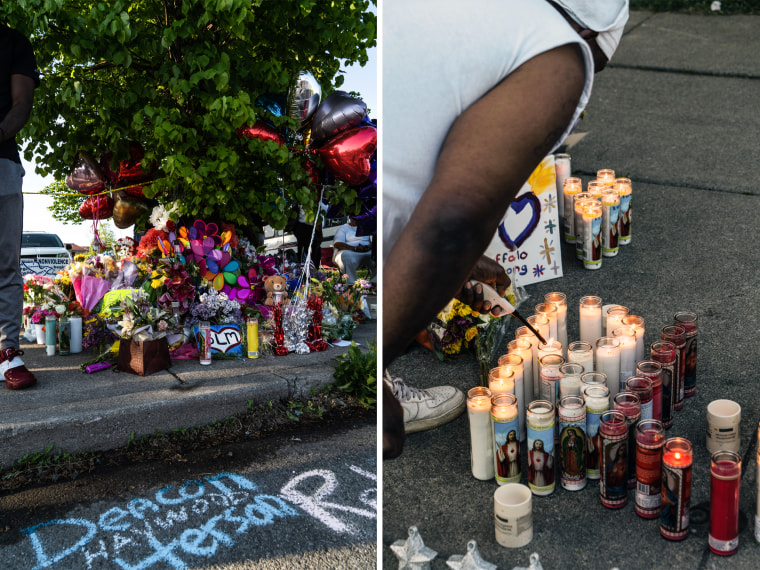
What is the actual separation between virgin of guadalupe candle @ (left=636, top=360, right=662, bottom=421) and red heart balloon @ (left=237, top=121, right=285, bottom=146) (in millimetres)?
2611

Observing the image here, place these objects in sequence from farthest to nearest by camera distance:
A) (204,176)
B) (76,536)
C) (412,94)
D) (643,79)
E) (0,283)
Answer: (643,79) → (204,176) → (0,283) → (76,536) → (412,94)

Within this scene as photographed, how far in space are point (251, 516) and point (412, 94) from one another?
1.80m

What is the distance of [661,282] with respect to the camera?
3.41 m

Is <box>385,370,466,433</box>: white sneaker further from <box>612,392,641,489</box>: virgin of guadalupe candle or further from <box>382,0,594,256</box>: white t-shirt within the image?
<box>382,0,594,256</box>: white t-shirt

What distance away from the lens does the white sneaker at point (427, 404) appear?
2.46 metres

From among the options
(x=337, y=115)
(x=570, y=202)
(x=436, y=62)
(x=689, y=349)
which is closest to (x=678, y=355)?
(x=689, y=349)

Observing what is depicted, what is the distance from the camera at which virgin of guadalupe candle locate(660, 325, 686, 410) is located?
257 cm

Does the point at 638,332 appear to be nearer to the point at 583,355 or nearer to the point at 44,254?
the point at 583,355

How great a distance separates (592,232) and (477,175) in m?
2.23

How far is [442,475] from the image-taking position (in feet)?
7.52

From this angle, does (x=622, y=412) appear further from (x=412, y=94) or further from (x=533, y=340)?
(x=412, y=94)

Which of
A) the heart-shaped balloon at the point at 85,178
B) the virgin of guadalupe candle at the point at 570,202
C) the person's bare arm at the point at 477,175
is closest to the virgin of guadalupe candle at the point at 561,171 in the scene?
the virgin of guadalupe candle at the point at 570,202

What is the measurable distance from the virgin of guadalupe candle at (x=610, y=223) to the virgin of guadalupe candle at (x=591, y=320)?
75 centimetres

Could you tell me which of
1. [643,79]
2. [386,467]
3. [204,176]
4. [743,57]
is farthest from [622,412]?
[743,57]
